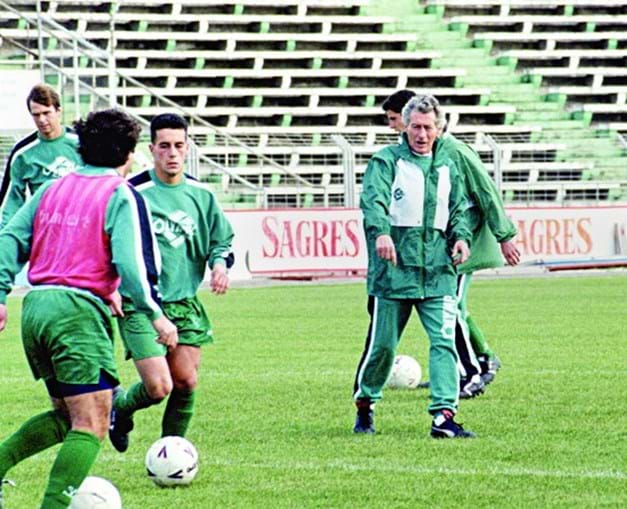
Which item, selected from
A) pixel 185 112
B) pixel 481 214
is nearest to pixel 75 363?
pixel 481 214

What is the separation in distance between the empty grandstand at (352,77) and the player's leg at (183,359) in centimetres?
2002

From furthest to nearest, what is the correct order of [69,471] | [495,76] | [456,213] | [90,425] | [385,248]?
[495,76] < [456,213] < [385,248] < [90,425] < [69,471]

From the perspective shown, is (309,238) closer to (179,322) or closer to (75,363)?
(179,322)

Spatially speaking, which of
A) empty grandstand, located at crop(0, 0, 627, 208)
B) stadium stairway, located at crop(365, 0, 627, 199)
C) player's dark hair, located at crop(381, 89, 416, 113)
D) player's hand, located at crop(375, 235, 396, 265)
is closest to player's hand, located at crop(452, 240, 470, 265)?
player's hand, located at crop(375, 235, 396, 265)

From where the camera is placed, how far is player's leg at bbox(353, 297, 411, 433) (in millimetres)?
9336

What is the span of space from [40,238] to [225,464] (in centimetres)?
238

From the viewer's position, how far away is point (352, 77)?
3588 cm

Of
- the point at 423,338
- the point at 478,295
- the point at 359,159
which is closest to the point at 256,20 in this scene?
the point at 359,159

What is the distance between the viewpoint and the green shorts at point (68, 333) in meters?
6.21

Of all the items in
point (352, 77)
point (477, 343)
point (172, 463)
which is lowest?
point (477, 343)

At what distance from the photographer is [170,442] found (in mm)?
7652

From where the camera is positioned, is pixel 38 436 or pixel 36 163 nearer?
pixel 38 436

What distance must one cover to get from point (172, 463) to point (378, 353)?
2112 mm

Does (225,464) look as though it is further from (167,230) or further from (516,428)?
(516,428)
